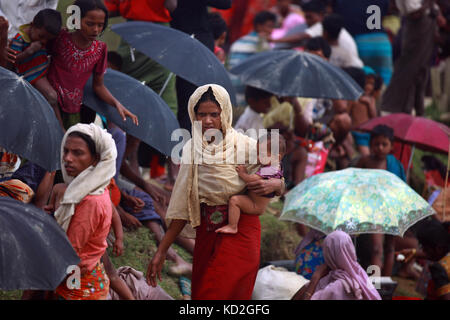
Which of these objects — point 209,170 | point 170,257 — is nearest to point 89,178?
point 209,170

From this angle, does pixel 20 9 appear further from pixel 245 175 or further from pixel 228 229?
pixel 228 229

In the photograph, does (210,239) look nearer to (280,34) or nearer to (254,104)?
(254,104)

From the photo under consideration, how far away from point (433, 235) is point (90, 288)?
372 centimetres

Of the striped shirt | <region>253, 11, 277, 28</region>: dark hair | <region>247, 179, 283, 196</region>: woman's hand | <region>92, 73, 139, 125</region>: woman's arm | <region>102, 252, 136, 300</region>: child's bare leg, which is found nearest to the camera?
<region>247, 179, 283, 196</region>: woman's hand

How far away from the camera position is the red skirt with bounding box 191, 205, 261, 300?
17.1ft

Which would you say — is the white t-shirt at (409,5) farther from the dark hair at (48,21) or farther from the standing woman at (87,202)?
the standing woman at (87,202)

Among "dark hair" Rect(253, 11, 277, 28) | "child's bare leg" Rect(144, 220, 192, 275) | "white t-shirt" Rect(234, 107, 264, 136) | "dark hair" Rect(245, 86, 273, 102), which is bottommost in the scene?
"child's bare leg" Rect(144, 220, 192, 275)

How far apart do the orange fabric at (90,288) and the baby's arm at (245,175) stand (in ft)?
3.33

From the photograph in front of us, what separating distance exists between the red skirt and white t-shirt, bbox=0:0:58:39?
237cm

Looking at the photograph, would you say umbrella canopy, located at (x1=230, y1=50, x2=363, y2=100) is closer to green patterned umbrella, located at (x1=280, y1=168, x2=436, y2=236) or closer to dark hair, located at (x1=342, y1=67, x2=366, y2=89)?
dark hair, located at (x1=342, y1=67, x2=366, y2=89)

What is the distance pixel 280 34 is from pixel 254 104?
155 inches

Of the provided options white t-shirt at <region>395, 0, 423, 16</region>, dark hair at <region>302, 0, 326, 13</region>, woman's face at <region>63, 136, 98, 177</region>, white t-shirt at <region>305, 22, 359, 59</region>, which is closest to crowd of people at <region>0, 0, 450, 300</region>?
woman's face at <region>63, 136, 98, 177</region>
